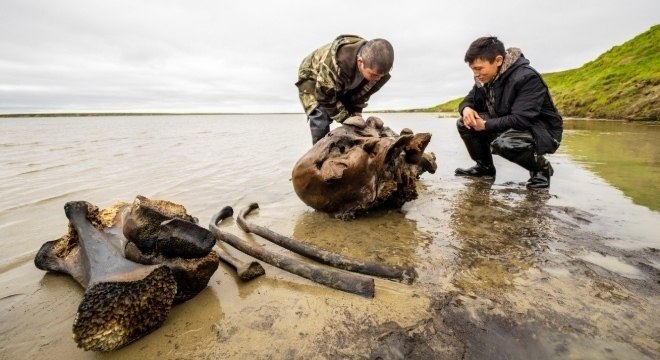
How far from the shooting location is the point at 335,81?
13.2 feet

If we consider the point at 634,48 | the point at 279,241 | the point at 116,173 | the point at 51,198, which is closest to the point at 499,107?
the point at 279,241

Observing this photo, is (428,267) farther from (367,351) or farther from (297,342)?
(297,342)

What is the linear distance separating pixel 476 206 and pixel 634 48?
1508 inches

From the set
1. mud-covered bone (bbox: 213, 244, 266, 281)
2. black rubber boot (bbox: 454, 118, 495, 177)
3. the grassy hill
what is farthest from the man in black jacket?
the grassy hill

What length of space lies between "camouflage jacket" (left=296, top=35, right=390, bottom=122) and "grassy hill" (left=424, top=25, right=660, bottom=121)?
17.5 metres

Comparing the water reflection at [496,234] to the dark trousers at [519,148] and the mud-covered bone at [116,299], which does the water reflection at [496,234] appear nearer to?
the dark trousers at [519,148]

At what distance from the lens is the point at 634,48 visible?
28.9m

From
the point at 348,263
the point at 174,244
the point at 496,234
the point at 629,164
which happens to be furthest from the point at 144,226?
the point at 629,164

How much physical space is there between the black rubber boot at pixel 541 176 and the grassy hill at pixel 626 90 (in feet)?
51.5

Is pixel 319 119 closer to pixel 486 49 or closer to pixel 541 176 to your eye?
pixel 486 49

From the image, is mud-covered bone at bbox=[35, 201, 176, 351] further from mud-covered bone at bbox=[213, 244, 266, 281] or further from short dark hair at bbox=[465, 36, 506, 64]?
short dark hair at bbox=[465, 36, 506, 64]

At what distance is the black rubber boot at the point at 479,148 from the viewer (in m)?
4.86

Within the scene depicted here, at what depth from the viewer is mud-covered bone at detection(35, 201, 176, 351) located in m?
1.26

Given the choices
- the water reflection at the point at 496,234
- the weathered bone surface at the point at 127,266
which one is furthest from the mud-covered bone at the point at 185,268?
the water reflection at the point at 496,234
